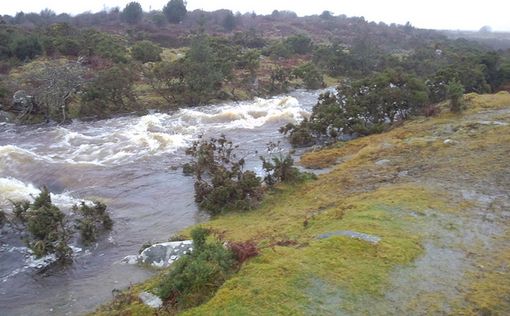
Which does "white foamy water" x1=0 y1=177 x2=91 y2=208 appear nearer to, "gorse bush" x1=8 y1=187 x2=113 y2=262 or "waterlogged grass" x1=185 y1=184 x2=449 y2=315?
"gorse bush" x1=8 y1=187 x2=113 y2=262

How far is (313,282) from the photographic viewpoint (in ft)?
23.5

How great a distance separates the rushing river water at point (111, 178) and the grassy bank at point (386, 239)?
4.74 feet

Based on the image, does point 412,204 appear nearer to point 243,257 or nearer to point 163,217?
point 243,257

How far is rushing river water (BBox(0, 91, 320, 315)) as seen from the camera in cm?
961

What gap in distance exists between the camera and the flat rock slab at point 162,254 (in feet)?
32.5

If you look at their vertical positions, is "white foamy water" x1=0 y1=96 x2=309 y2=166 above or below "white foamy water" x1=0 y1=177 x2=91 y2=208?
above

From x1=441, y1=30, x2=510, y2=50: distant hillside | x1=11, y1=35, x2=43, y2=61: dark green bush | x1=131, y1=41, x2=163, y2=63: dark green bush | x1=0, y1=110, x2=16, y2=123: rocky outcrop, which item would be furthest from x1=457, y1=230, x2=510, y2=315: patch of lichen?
x1=441, y1=30, x2=510, y2=50: distant hillside

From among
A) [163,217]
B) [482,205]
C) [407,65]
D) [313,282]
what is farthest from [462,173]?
[407,65]

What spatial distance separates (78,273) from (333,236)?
5590mm

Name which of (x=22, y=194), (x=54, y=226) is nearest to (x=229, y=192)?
(x=54, y=226)

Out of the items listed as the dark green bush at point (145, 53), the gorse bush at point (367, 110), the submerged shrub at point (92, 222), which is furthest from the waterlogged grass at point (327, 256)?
the dark green bush at point (145, 53)

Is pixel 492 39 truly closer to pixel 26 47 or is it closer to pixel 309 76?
pixel 309 76

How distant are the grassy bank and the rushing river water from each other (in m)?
1.45

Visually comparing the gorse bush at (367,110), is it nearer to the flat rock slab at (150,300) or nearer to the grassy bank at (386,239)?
the grassy bank at (386,239)
